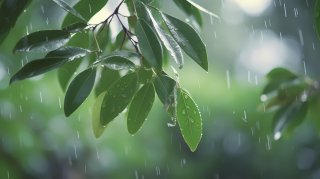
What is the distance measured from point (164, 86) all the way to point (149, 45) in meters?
0.10

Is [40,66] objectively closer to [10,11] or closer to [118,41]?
[10,11]

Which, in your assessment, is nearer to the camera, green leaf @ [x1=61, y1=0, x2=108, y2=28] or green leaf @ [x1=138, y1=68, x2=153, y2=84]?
green leaf @ [x1=138, y1=68, x2=153, y2=84]

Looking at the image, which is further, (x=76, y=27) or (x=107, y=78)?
(x=107, y=78)

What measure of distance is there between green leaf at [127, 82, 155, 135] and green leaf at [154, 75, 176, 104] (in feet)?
0.11

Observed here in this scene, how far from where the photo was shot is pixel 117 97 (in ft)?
1.49

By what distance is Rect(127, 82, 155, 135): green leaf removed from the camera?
481mm

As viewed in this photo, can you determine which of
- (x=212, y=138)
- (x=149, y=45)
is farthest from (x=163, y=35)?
(x=212, y=138)

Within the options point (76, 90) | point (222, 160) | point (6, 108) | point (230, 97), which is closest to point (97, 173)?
point (6, 108)

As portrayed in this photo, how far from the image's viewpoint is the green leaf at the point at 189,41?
42cm

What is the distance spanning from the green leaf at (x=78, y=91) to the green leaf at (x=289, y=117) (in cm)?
85

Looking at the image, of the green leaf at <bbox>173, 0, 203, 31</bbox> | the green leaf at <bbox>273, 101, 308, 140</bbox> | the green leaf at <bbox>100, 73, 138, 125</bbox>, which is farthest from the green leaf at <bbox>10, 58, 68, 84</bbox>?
the green leaf at <bbox>273, 101, 308, 140</bbox>

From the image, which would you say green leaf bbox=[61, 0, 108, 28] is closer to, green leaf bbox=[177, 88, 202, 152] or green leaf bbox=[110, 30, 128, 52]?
green leaf bbox=[110, 30, 128, 52]

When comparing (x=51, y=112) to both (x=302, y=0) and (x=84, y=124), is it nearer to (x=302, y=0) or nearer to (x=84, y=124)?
(x=84, y=124)

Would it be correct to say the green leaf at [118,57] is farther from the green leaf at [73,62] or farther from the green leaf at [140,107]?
the green leaf at [73,62]
